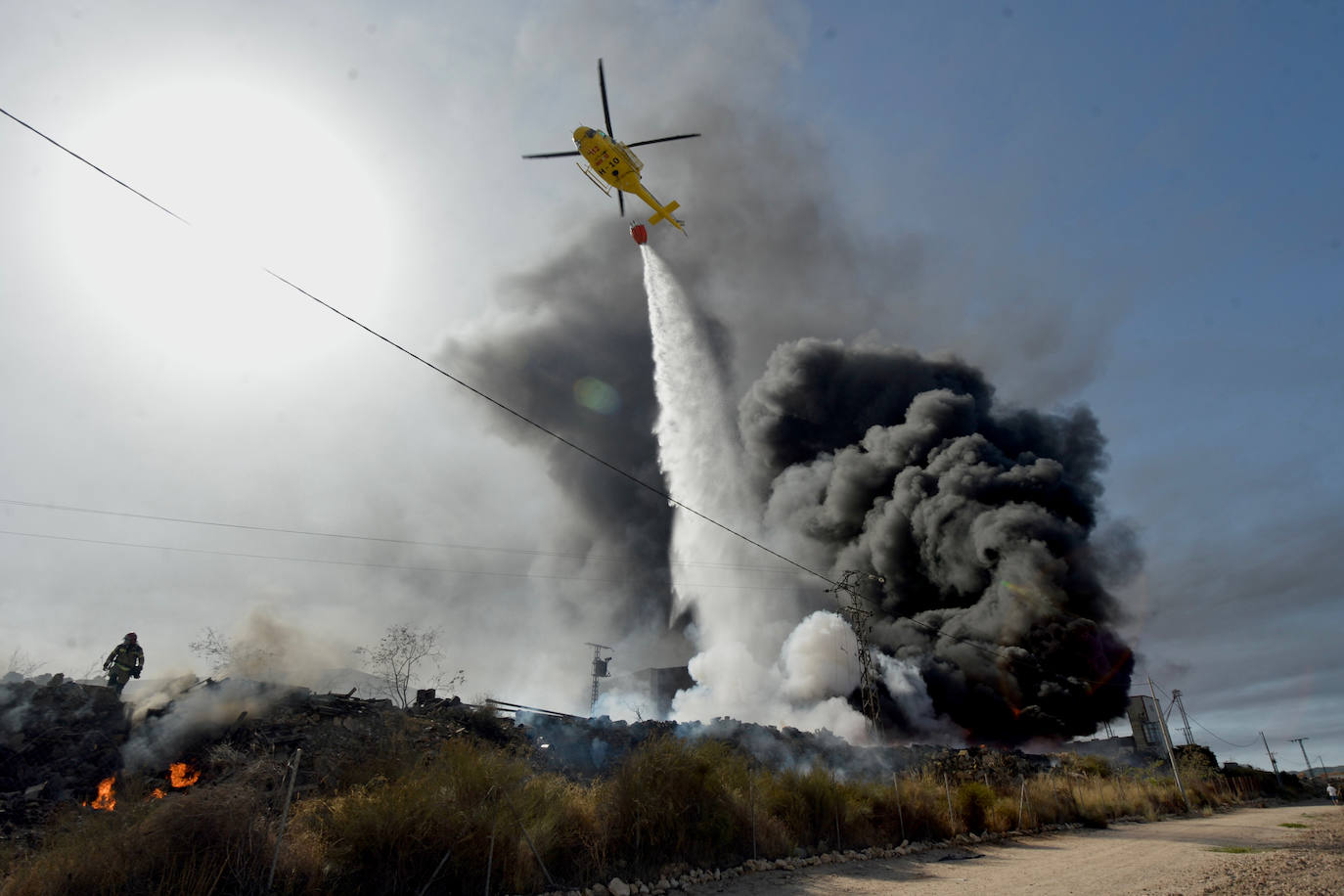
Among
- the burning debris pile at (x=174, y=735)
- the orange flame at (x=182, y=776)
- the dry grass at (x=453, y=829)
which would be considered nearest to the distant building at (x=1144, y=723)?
the dry grass at (x=453, y=829)

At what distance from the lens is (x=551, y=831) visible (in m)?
11.7

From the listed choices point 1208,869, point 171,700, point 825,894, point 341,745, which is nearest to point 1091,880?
point 1208,869

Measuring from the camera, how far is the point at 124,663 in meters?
20.2

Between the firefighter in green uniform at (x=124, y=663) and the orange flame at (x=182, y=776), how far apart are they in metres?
5.09

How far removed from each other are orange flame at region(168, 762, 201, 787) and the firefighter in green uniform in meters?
5.09

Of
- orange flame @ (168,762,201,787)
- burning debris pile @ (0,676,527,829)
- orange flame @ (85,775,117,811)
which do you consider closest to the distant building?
burning debris pile @ (0,676,527,829)

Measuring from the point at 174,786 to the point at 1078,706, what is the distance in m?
48.2

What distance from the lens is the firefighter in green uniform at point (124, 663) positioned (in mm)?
20109

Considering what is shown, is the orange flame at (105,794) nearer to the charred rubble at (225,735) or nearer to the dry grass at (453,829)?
the charred rubble at (225,735)

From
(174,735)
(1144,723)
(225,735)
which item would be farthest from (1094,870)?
(1144,723)

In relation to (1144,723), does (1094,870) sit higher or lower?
lower

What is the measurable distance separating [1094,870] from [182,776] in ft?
70.0

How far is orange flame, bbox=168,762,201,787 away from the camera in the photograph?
16.2 m

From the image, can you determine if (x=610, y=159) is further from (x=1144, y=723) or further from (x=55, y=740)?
(x=1144, y=723)
